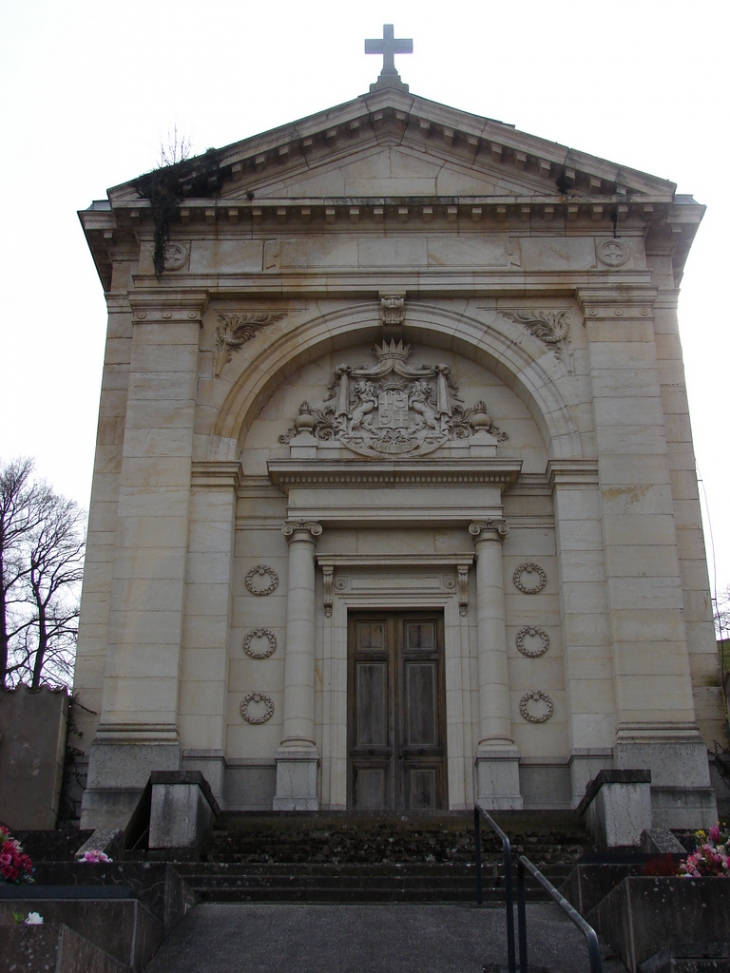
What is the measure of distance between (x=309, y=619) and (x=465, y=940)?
25.9 ft

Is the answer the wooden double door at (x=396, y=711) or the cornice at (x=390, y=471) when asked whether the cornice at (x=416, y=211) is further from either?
the wooden double door at (x=396, y=711)

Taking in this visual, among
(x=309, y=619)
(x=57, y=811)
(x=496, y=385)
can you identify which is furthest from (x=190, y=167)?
(x=57, y=811)

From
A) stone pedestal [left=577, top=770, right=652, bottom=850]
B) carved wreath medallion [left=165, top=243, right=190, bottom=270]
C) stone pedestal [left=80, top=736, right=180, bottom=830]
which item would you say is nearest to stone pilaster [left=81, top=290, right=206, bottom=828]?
stone pedestal [left=80, top=736, right=180, bottom=830]

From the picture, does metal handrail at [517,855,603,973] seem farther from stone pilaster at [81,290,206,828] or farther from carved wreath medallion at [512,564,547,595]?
carved wreath medallion at [512,564,547,595]

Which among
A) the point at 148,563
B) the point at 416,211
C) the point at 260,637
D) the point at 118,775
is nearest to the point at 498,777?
the point at 260,637

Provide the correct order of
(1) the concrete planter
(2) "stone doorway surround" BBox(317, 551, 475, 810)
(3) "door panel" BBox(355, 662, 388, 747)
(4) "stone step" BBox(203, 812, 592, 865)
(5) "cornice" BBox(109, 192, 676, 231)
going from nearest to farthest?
(1) the concrete planter, (4) "stone step" BBox(203, 812, 592, 865), (2) "stone doorway surround" BBox(317, 551, 475, 810), (3) "door panel" BBox(355, 662, 388, 747), (5) "cornice" BBox(109, 192, 676, 231)

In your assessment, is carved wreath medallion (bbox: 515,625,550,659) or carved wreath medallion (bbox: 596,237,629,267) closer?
carved wreath medallion (bbox: 515,625,550,659)

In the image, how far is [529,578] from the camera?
60.7 feet

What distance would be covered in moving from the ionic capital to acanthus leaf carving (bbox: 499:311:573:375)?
3.03 m

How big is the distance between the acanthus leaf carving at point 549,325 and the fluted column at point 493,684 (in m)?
3.21

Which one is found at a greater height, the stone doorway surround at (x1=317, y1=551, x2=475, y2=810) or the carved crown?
the carved crown

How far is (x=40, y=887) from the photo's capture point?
9.97 m

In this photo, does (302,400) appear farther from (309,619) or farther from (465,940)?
(465,940)

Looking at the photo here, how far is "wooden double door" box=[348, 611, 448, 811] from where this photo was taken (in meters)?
17.7
